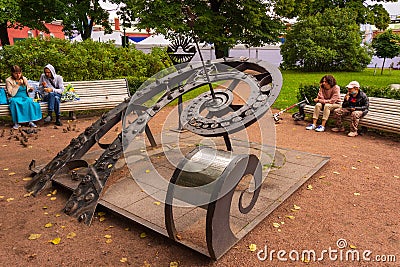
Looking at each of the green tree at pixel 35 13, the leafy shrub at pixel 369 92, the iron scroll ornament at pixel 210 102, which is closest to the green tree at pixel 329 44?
the leafy shrub at pixel 369 92

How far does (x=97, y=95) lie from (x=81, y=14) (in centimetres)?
928

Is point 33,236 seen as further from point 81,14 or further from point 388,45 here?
point 388,45

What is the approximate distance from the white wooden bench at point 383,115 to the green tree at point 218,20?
32.4ft

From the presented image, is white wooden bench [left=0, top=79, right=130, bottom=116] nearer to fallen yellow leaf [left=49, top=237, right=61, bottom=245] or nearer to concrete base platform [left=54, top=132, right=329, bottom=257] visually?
concrete base platform [left=54, top=132, right=329, bottom=257]

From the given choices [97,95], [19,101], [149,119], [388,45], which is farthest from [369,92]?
[388,45]

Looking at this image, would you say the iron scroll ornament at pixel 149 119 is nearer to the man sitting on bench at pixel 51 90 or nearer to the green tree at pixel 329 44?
the man sitting on bench at pixel 51 90

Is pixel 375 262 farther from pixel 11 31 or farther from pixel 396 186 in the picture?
pixel 11 31

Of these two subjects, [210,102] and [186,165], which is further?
[210,102]

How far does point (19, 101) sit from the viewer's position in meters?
7.35

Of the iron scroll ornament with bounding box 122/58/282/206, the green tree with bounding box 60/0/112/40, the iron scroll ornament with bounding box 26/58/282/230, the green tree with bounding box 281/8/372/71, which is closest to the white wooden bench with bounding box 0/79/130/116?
the iron scroll ornament with bounding box 122/58/282/206

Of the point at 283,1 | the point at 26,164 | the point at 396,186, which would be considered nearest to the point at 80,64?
the point at 26,164

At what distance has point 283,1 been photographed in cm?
1631

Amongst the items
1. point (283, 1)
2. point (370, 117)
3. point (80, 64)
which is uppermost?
point (283, 1)

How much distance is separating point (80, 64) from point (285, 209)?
788cm
